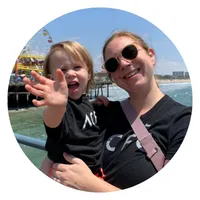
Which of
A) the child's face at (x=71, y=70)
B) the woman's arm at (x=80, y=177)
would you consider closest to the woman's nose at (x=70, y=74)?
the child's face at (x=71, y=70)

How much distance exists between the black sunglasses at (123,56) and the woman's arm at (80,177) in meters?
0.40

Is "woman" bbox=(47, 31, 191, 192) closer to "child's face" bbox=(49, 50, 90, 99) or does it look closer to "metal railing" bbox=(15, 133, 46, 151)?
"child's face" bbox=(49, 50, 90, 99)

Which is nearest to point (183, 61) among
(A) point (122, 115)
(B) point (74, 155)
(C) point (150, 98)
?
(C) point (150, 98)

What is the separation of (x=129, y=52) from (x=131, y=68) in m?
0.06

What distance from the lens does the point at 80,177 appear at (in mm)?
1110

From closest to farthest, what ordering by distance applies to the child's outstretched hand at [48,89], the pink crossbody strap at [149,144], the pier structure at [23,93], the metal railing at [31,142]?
the child's outstretched hand at [48,89] → the pink crossbody strap at [149,144] → the pier structure at [23,93] → the metal railing at [31,142]

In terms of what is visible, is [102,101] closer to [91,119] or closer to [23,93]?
[91,119]

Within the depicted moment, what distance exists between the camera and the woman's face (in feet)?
3.62

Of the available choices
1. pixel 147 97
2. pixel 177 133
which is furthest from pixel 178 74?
pixel 177 133

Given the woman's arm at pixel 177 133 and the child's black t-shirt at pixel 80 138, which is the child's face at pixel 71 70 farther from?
the woman's arm at pixel 177 133

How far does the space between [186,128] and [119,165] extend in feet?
0.98

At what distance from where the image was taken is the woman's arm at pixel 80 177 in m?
1.11

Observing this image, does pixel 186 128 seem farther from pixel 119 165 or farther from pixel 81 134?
pixel 81 134

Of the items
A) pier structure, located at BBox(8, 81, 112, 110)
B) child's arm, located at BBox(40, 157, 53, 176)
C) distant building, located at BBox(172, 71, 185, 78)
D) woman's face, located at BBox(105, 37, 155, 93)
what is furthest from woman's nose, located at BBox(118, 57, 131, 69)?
child's arm, located at BBox(40, 157, 53, 176)
